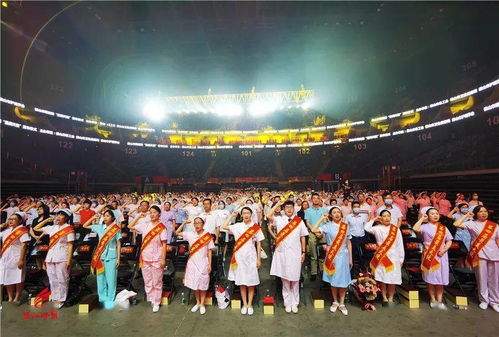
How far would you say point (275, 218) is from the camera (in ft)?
15.9

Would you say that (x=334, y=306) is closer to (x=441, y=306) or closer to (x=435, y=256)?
(x=441, y=306)

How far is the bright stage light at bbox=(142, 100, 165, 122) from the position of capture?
39.9m

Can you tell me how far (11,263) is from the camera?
485 centimetres

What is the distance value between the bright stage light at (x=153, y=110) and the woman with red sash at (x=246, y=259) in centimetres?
4015

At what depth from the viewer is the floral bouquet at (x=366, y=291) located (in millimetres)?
4508

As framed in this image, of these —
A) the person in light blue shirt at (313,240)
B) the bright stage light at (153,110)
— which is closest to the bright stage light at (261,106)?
the bright stage light at (153,110)

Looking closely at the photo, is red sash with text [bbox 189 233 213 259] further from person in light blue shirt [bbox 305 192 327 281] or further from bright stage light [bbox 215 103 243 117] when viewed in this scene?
bright stage light [bbox 215 103 243 117]

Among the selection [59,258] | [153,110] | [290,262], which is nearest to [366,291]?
[290,262]

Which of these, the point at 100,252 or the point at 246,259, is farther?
the point at 100,252

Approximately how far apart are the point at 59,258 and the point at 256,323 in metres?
4.11

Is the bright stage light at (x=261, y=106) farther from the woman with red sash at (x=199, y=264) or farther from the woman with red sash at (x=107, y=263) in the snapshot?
the woman with red sash at (x=107, y=263)

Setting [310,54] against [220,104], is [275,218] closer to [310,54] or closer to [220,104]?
[310,54]

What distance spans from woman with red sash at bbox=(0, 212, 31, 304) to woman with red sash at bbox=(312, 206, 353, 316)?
633 centimetres

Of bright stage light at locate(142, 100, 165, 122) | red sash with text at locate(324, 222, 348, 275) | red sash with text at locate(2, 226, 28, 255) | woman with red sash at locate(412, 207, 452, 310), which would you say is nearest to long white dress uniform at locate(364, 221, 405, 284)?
woman with red sash at locate(412, 207, 452, 310)
